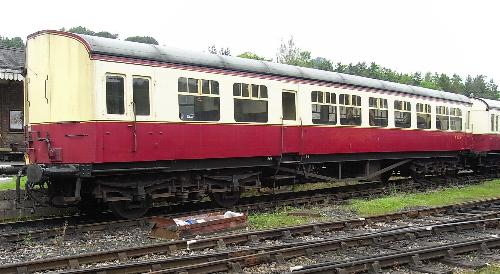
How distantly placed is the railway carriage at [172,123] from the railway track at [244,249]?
2.74 meters

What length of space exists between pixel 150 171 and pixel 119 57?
2428 millimetres

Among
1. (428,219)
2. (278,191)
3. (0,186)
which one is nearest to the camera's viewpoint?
(428,219)

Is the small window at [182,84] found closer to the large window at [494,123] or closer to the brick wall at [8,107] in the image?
the brick wall at [8,107]

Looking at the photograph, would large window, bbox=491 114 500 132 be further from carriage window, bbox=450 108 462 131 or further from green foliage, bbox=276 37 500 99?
green foliage, bbox=276 37 500 99

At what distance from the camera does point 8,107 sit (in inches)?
877

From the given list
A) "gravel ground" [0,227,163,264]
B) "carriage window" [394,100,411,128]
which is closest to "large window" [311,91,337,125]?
"carriage window" [394,100,411,128]

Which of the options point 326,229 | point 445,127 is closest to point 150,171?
point 326,229

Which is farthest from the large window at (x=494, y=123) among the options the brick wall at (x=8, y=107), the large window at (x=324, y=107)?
the brick wall at (x=8, y=107)

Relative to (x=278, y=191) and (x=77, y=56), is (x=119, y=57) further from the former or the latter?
(x=278, y=191)

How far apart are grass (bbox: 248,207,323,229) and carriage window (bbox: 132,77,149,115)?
3209mm

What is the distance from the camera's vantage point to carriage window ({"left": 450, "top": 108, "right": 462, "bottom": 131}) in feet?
70.0

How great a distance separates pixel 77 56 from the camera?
10305mm

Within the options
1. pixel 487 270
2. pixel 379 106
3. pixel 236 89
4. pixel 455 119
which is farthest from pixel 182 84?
pixel 455 119

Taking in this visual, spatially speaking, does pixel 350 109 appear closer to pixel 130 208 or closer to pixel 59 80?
pixel 130 208
